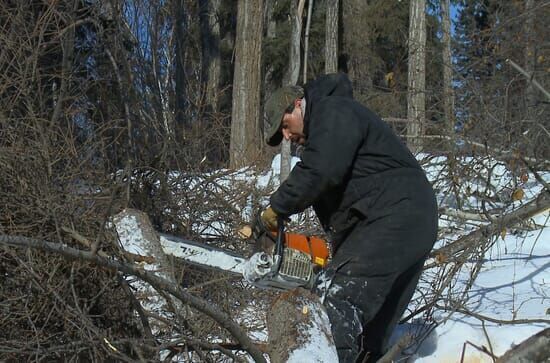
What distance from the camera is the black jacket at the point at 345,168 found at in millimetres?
3463

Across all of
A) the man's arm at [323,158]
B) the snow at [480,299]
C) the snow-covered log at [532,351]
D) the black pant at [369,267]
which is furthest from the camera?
the snow at [480,299]

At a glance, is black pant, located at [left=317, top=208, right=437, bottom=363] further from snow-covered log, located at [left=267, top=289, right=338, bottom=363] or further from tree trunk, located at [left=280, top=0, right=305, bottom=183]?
tree trunk, located at [left=280, top=0, right=305, bottom=183]

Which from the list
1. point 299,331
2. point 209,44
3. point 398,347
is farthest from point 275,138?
point 209,44

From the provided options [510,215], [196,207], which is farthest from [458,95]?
[196,207]

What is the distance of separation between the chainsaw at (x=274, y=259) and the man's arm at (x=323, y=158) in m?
0.18

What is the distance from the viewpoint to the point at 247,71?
13.3 m

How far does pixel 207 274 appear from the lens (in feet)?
17.5

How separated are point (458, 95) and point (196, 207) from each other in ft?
12.5

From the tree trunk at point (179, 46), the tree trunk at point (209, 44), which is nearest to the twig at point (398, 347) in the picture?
the tree trunk at point (179, 46)

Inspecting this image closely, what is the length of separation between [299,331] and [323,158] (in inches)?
35.2

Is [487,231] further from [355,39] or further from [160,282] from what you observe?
[355,39]

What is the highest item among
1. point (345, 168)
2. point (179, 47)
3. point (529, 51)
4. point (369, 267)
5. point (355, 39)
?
point (355, 39)

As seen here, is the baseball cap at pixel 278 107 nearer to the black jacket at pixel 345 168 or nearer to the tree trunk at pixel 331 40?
the black jacket at pixel 345 168

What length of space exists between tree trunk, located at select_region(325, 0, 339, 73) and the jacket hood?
1296 cm
